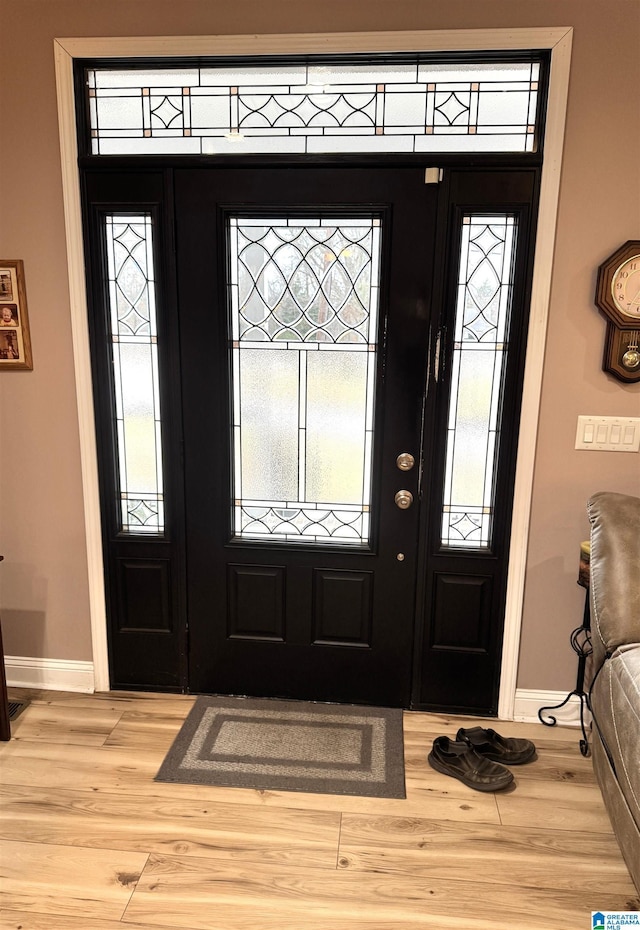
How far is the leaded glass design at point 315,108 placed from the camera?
2162mm

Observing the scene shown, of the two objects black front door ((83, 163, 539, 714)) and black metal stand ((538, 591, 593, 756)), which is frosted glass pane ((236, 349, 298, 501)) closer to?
black front door ((83, 163, 539, 714))

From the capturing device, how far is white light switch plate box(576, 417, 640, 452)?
89.7 inches

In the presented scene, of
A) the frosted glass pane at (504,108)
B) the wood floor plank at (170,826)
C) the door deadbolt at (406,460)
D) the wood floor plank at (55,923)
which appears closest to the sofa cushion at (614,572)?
the door deadbolt at (406,460)

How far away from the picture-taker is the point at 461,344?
7.55ft

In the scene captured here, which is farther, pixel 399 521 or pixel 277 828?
pixel 399 521

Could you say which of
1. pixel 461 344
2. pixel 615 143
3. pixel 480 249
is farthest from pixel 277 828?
pixel 615 143

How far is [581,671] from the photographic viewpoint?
2.44 meters

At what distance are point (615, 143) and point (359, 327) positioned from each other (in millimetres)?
1049

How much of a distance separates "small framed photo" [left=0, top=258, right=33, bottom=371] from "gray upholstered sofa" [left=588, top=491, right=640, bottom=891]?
85.6 inches

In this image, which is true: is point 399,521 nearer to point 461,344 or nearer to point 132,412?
point 461,344

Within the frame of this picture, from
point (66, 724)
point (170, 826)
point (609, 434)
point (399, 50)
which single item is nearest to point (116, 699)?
point (66, 724)

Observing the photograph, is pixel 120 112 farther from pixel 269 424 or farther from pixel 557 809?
pixel 557 809

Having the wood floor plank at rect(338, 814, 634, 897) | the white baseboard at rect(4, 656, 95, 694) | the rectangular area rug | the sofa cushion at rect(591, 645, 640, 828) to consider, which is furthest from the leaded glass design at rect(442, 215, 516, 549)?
the white baseboard at rect(4, 656, 95, 694)

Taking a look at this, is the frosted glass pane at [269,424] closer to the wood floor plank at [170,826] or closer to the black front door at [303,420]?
the black front door at [303,420]
